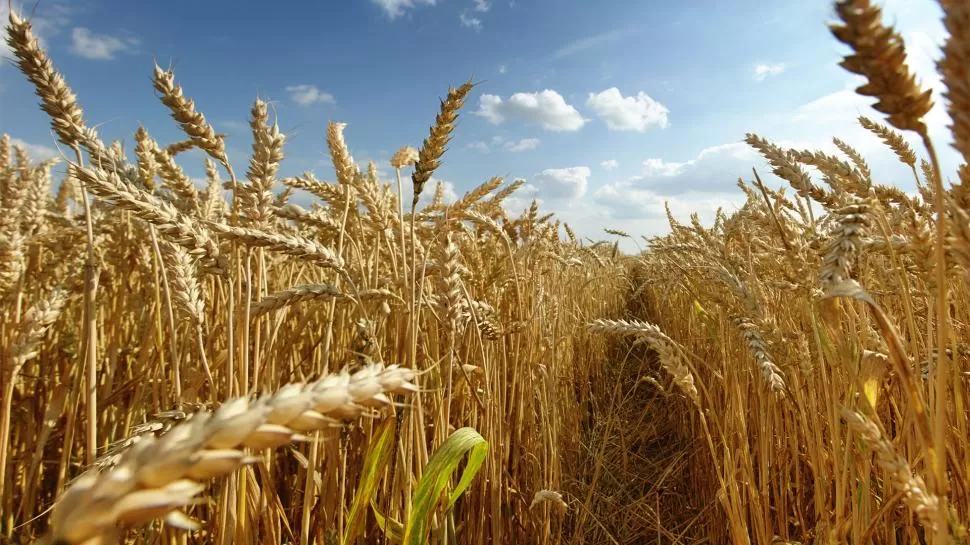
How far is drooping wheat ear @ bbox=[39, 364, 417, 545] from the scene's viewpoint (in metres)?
0.26

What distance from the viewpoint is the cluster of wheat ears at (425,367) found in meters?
0.41

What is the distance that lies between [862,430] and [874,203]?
1.54 ft

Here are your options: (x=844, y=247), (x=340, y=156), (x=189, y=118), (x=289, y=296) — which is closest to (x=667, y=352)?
(x=844, y=247)

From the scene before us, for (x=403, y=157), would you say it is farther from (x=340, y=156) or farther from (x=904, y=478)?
(x=904, y=478)

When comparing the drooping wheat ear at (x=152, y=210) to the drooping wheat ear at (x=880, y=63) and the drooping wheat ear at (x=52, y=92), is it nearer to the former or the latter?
the drooping wheat ear at (x=52, y=92)

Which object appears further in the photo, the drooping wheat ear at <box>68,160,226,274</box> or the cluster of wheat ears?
the drooping wheat ear at <box>68,160,226,274</box>

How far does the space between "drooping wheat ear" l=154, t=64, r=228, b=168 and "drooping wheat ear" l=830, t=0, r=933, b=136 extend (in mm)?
1014

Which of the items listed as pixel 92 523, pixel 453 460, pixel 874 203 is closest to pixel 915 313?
pixel 874 203

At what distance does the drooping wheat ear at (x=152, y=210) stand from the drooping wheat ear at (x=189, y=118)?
0.17 meters

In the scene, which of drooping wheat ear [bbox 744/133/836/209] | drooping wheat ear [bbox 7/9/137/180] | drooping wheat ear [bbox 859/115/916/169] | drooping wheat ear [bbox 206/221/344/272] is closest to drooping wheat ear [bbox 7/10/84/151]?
drooping wheat ear [bbox 7/9/137/180]

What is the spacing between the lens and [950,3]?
353mm

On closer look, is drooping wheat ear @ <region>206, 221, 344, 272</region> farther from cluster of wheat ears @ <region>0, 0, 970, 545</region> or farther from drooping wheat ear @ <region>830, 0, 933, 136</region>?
drooping wheat ear @ <region>830, 0, 933, 136</region>

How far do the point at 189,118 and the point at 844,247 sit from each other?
121cm

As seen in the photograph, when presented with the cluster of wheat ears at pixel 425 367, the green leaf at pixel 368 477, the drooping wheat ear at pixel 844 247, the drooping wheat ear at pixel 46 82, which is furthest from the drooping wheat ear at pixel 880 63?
the drooping wheat ear at pixel 46 82
